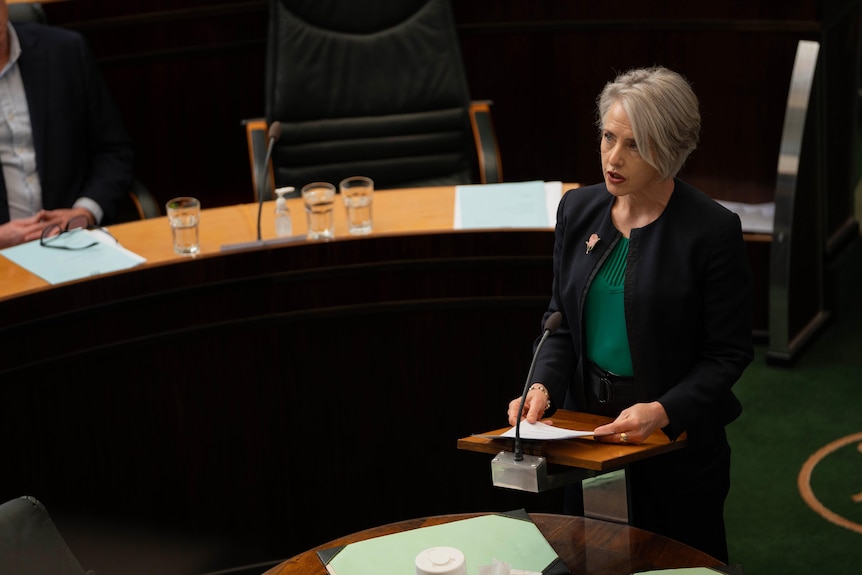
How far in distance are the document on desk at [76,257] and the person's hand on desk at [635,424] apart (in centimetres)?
122

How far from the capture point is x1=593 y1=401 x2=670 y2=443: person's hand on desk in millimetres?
1872

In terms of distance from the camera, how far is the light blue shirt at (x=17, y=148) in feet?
11.3

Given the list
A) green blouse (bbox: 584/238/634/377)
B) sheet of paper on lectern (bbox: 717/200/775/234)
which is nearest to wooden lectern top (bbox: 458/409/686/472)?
green blouse (bbox: 584/238/634/377)

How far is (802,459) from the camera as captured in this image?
327 cm

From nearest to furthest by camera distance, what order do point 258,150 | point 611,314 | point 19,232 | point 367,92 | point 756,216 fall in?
point 611,314 < point 19,232 < point 258,150 < point 367,92 < point 756,216

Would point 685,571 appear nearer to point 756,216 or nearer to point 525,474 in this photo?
point 525,474

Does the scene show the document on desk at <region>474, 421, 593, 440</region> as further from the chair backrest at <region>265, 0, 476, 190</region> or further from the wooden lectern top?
the chair backrest at <region>265, 0, 476, 190</region>

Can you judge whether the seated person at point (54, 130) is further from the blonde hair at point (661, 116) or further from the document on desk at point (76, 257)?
the blonde hair at point (661, 116)

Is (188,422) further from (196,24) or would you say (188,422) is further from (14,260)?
(196,24)

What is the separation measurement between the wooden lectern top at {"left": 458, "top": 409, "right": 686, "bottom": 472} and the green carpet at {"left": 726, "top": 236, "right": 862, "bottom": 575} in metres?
1.14

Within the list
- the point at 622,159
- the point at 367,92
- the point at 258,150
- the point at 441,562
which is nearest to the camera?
the point at 441,562

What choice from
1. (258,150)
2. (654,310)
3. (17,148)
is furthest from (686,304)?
(17,148)

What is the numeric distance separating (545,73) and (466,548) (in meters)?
2.71

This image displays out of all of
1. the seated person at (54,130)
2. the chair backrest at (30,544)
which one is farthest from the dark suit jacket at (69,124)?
the chair backrest at (30,544)
